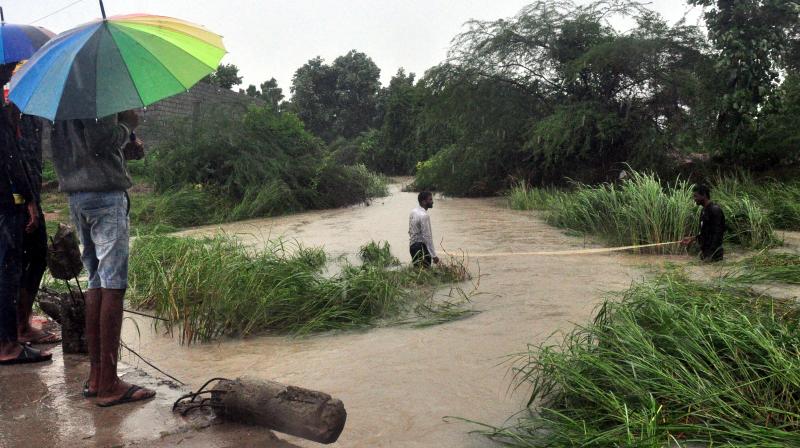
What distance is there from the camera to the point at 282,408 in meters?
3.15

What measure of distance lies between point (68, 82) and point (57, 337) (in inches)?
91.9

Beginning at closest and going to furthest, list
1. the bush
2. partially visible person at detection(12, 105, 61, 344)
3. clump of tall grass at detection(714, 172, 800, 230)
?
partially visible person at detection(12, 105, 61, 344) → clump of tall grass at detection(714, 172, 800, 230) → the bush

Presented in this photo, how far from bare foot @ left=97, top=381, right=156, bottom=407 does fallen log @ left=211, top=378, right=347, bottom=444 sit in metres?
0.47

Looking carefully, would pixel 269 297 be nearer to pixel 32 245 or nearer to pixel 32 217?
pixel 32 245

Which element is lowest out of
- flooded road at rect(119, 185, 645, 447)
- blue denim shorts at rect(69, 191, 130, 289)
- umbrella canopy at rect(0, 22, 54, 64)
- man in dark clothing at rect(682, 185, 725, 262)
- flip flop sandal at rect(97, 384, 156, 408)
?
flooded road at rect(119, 185, 645, 447)

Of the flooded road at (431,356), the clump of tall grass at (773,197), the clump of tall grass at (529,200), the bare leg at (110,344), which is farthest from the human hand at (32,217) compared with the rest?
the clump of tall grass at (529,200)

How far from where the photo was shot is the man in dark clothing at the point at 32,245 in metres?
4.34

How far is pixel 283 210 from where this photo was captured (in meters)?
18.0

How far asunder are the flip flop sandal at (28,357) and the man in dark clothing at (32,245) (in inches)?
18.2

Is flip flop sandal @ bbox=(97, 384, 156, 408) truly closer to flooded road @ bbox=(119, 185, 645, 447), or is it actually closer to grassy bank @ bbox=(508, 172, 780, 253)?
flooded road @ bbox=(119, 185, 645, 447)

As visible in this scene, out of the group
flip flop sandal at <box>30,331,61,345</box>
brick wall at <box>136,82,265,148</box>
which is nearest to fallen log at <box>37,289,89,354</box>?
flip flop sandal at <box>30,331,61,345</box>

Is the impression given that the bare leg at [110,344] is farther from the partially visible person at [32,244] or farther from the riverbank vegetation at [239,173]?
the riverbank vegetation at [239,173]

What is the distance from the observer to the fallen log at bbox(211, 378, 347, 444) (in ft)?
9.96

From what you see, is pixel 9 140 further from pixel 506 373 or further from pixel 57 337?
pixel 506 373
